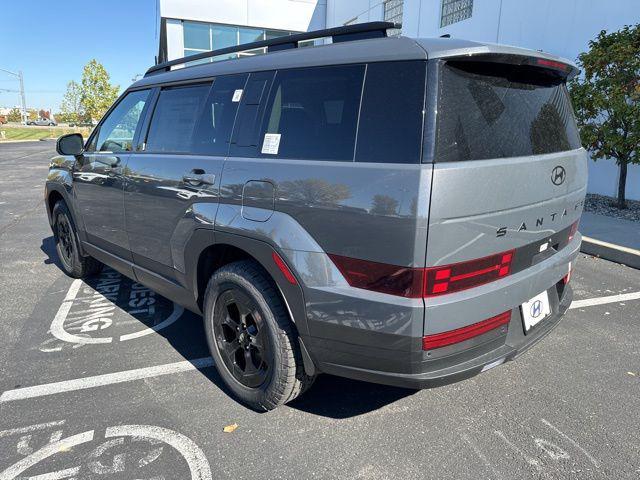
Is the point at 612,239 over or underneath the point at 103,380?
over

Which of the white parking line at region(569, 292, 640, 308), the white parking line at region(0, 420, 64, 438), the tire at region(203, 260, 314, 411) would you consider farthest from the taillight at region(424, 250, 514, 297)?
the white parking line at region(569, 292, 640, 308)

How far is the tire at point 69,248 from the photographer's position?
4.64 meters

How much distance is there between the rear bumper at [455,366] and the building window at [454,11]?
12.2 m

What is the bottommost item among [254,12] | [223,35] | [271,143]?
[271,143]

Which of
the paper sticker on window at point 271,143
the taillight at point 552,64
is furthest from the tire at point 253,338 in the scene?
the taillight at point 552,64

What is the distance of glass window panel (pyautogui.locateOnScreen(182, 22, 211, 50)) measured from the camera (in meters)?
20.5

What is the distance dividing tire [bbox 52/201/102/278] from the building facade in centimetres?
260

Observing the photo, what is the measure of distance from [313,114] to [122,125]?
88.7 inches

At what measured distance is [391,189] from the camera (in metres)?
1.91

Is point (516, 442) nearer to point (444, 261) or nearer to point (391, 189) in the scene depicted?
point (444, 261)

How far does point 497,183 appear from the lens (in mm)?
2020

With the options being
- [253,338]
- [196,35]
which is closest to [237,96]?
[253,338]

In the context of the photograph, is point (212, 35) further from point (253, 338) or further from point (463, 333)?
point (463, 333)

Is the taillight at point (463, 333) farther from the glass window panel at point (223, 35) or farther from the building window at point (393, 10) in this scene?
the glass window panel at point (223, 35)
